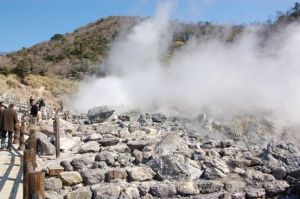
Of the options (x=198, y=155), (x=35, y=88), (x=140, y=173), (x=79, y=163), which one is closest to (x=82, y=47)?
(x=35, y=88)

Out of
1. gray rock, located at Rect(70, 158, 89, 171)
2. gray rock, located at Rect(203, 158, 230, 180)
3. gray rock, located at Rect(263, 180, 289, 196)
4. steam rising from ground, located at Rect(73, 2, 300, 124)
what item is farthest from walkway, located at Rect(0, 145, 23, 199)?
steam rising from ground, located at Rect(73, 2, 300, 124)

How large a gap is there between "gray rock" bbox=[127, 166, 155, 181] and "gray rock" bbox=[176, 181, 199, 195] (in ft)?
2.03

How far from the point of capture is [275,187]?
28.1ft

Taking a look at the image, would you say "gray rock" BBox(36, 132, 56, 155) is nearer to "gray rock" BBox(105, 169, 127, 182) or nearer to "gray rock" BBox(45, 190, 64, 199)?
"gray rock" BBox(105, 169, 127, 182)

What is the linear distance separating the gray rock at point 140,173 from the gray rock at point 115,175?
0.10 meters

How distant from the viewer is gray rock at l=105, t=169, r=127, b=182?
8781 mm

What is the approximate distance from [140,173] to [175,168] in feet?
1.99

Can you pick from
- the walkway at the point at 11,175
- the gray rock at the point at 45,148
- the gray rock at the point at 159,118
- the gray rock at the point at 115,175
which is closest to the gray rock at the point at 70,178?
the gray rock at the point at 115,175

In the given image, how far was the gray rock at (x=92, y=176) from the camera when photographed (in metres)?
8.68

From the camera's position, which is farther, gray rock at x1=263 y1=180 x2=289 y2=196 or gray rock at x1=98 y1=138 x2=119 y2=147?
gray rock at x1=98 y1=138 x2=119 y2=147

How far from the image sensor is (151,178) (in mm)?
8906

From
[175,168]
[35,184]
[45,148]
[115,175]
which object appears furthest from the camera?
[45,148]

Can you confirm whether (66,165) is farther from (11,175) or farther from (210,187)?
(210,187)

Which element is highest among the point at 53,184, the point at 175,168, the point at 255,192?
the point at 175,168
